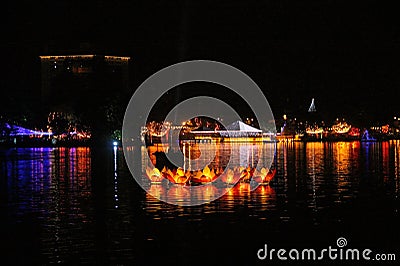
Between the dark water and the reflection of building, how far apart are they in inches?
2905

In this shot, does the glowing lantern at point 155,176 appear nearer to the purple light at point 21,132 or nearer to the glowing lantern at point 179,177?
the glowing lantern at point 179,177

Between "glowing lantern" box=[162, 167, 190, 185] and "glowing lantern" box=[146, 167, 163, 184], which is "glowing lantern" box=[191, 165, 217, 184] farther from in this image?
"glowing lantern" box=[146, 167, 163, 184]

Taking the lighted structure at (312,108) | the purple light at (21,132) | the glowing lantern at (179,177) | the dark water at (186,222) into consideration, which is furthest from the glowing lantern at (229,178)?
the lighted structure at (312,108)

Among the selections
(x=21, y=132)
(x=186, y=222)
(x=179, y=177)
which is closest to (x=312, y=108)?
(x=21, y=132)

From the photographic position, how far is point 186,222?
61.1 ft

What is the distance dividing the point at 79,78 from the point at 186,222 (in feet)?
349

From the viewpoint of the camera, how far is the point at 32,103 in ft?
368

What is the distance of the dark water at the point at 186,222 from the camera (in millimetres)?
15055

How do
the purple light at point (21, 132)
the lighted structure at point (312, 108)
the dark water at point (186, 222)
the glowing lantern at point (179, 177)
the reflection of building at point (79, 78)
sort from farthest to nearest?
the lighted structure at point (312, 108) → the reflection of building at point (79, 78) → the purple light at point (21, 132) → the glowing lantern at point (179, 177) → the dark water at point (186, 222)

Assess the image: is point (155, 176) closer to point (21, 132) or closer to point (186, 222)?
point (186, 222)

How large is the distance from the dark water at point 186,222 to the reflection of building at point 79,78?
7379cm

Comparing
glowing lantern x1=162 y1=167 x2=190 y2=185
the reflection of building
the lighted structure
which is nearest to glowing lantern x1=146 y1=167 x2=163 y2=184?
glowing lantern x1=162 y1=167 x2=190 y2=185

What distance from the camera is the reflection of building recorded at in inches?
4073

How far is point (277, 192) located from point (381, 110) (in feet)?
390
